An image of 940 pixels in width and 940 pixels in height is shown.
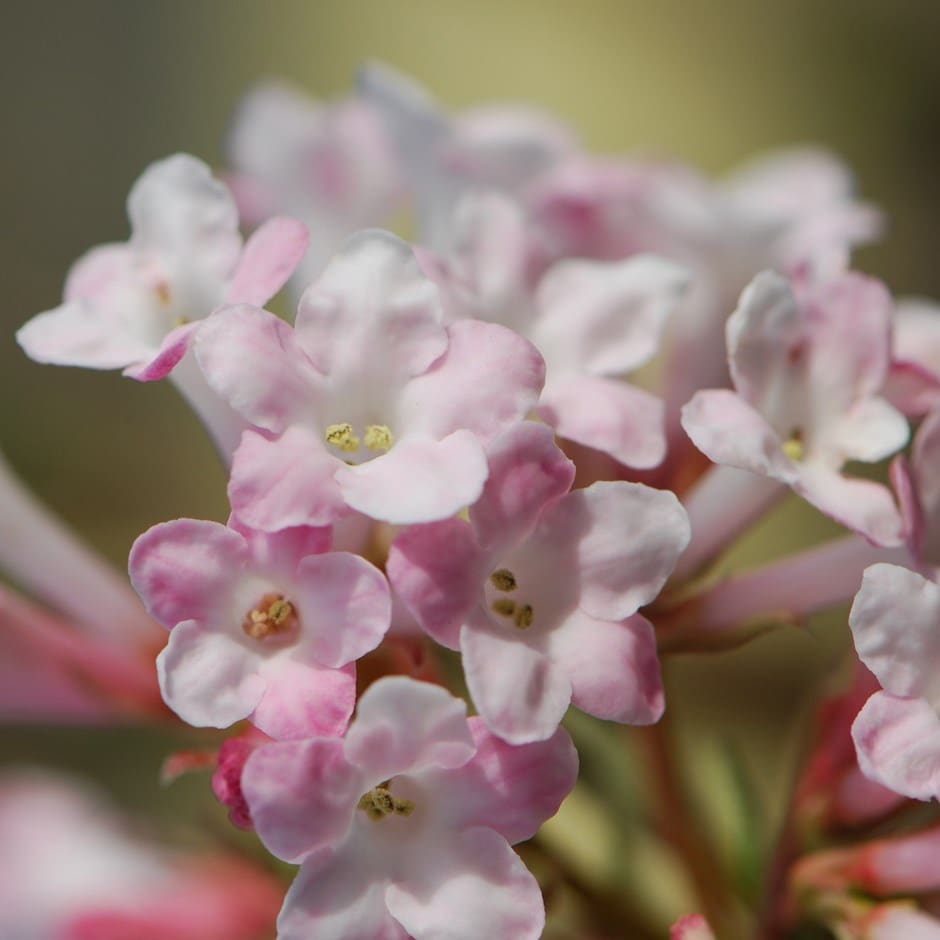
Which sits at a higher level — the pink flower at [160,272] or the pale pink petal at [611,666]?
the pink flower at [160,272]

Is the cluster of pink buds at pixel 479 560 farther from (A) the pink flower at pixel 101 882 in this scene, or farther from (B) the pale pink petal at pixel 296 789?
(A) the pink flower at pixel 101 882

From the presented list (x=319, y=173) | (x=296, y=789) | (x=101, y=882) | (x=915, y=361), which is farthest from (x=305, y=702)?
(x=101, y=882)

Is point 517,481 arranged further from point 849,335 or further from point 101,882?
point 101,882

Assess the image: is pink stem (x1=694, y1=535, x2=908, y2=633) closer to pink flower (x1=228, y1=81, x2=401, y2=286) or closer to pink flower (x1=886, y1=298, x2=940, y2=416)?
pink flower (x1=886, y1=298, x2=940, y2=416)

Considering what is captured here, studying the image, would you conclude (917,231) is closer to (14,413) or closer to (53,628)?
(14,413)

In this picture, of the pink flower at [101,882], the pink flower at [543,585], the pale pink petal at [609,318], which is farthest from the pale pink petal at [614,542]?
the pink flower at [101,882]

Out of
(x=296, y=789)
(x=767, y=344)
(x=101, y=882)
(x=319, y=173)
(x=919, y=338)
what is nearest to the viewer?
(x=296, y=789)
